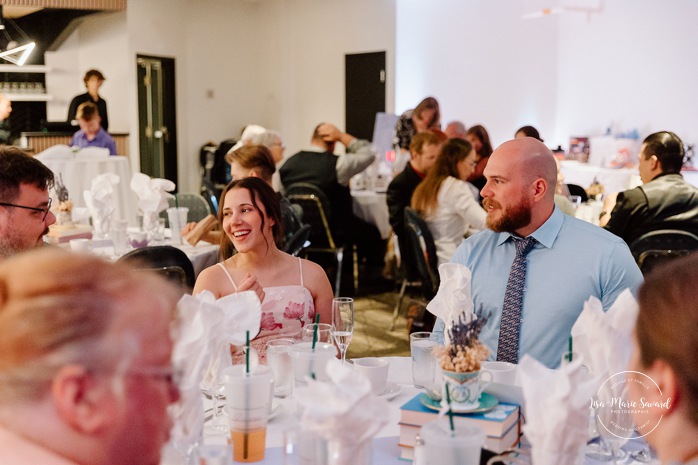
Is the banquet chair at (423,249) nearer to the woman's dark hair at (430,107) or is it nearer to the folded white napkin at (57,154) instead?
the woman's dark hair at (430,107)

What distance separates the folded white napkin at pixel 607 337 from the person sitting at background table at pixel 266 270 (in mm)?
1433

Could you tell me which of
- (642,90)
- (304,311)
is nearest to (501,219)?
(304,311)

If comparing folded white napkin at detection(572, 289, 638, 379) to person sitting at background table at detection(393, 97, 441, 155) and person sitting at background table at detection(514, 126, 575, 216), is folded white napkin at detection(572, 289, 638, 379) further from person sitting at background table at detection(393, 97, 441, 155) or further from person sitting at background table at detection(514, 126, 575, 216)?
person sitting at background table at detection(393, 97, 441, 155)

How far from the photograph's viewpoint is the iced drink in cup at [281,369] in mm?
2078

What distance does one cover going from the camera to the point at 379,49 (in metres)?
11.8

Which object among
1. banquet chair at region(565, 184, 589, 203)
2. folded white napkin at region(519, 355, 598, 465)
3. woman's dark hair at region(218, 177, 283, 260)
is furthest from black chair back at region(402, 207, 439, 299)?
folded white napkin at region(519, 355, 598, 465)

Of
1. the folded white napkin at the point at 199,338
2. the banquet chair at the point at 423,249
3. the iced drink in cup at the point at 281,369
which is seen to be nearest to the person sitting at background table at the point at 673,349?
the folded white napkin at the point at 199,338

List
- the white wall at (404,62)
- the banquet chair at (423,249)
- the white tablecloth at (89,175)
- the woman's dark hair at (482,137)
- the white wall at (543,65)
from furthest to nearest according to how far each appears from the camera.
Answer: the white wall at (404,62)
the white wall at (543,65)
the white tablecloth at (89,175)
the woman's dark hair at (482,137)
the banquet chair at (423,249)

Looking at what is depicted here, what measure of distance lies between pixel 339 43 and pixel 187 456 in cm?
1149

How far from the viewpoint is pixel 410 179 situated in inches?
241

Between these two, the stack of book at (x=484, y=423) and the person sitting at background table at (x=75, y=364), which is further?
the stack of book at (x=484, y=423)

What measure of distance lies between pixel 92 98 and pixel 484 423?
1040 centimetres

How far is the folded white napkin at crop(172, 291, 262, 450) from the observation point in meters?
1.56

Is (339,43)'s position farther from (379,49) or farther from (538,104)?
(538,104)
